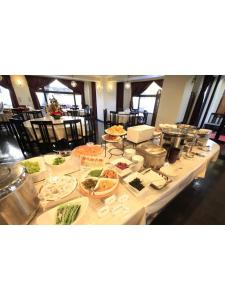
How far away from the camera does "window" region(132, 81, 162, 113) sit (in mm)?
5188

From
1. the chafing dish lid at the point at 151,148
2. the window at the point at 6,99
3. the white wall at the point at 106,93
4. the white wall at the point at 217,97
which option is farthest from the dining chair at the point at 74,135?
the window at the point at 6,99

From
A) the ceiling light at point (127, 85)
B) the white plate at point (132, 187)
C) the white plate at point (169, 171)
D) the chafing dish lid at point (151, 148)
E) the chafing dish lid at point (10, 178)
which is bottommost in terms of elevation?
the white plate at point (169, 171)

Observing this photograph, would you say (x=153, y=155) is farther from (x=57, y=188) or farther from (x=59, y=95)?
(x=59, y=95)

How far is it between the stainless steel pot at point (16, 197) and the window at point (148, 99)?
5.76 meters

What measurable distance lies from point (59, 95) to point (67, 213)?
7.25 meters

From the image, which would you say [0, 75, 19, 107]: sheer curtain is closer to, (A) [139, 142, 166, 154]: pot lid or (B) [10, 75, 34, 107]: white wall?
(B) [10, 75, 34, 107]: white wall

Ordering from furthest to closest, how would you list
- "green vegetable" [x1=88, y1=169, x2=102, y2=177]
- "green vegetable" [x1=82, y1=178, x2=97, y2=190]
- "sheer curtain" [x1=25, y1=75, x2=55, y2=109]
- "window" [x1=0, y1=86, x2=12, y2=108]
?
"sheer curtain" [x1=25, y1=75, x2=55, y2=109], "window" [x1=0, y1=86, x2=12, y2=108], "green vegetable" [x1=88, y1=169, x2=102, y2=177], "green vegetable" [x1=82, y1=178, x2=97, y2=190]

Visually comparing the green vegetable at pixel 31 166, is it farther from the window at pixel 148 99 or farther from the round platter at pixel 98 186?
the window at pixel 148 99

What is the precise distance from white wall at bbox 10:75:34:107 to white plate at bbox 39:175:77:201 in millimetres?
6328

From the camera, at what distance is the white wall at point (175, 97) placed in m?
2.66

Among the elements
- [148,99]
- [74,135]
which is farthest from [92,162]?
[148,99]

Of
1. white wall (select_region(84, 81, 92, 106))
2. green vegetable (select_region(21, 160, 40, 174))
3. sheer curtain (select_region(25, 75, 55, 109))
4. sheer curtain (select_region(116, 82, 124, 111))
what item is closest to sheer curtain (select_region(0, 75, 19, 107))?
sheer curtain (select_region(25, 75, 55, 109))
